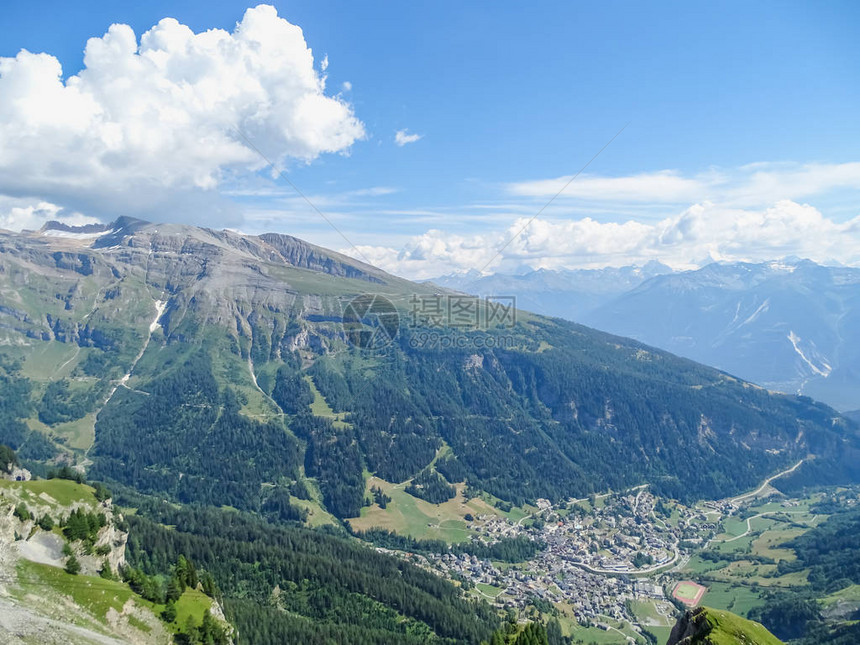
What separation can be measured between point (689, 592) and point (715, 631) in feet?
403

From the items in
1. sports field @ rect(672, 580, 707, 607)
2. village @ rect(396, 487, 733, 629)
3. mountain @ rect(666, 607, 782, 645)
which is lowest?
village @ rect(396, 487, 733, 629)

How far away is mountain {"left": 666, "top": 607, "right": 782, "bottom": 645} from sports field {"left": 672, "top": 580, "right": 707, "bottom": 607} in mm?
102494

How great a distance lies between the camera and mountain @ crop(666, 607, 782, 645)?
2124 inches

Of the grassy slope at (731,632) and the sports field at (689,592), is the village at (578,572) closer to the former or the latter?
the sports field at (689,592)

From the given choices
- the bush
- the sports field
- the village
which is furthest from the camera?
the sports field

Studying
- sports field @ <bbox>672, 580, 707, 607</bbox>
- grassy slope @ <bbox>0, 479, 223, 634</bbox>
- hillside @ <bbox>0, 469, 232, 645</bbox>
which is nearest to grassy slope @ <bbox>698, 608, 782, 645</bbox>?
hillside @ <bbox>0, 469, 232, 645</bbox>

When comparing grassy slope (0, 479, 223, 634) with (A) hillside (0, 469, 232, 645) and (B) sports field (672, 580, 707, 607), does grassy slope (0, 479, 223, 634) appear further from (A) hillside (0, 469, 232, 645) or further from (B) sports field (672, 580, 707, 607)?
(B) sports field (672, 580, 707, 607)

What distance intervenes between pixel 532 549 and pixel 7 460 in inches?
5821

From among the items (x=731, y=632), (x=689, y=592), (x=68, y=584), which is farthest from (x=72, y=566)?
(x=689, y=592)

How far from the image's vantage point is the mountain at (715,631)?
5394 centimetres

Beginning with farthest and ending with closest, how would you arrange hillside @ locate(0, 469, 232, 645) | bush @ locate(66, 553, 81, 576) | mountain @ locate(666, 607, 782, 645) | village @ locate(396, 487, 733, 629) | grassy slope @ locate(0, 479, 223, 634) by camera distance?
village @ locate(396, 487, 733, 629) → bush @ locate(66, 553, 81, 576) → grassy slope @ locate(0, 479, 223, 634) → mountain @ locate(666, 607, 782, 645) → hillside @ locate(0, 469, 232, 645)

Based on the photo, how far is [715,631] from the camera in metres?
54.8

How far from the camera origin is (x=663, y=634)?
135m

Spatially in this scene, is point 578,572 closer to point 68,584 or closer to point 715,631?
point 715,631
